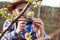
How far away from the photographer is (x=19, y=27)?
3.24m

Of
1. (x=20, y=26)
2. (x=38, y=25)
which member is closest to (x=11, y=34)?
(x=20, y=26)

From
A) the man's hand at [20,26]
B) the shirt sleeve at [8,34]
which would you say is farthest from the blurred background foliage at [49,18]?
the man's hand at [20,26]

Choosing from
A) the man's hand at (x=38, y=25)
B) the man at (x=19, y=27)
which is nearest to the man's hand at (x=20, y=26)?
the man at (x=19, y=27)

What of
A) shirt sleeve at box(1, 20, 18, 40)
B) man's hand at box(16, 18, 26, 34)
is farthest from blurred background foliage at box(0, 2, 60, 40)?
man's hand at box(16, 18, 26, 34)

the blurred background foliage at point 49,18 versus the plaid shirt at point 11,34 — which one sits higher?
the blurred background foliage at point 49,18

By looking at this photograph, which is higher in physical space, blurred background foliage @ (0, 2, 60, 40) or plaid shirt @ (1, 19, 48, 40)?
blurred background foliage @ (0, 2, 60, 40)

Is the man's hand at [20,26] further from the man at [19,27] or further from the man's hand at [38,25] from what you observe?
the man's hand at [38,25]

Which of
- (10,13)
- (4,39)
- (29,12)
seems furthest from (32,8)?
(4,39)

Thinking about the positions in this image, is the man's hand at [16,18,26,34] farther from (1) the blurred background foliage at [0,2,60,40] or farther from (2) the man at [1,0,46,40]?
(1) the blurred background foliage at [0,2,60,40]

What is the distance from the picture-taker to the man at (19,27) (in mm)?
3197

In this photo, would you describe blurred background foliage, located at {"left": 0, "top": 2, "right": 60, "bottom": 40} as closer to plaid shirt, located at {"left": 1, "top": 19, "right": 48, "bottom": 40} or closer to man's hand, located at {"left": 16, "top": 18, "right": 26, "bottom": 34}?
plaid shirt, located at {"left": 1, "top": 19, "right": 48, "bottom": 40}

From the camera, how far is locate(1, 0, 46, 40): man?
3.20m

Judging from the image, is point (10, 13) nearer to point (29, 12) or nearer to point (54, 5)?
point (29, 12)

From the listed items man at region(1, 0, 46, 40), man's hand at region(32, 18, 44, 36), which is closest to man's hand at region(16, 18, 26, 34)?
man at region(1, 0, 46, 40)
